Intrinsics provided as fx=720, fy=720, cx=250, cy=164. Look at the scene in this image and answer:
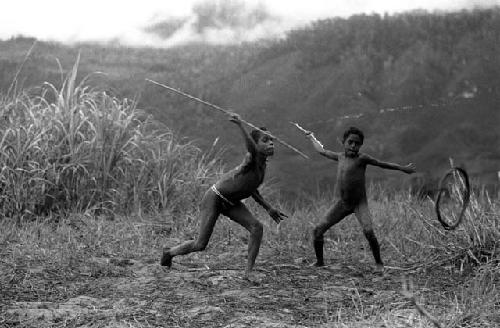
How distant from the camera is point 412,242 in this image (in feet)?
20.7

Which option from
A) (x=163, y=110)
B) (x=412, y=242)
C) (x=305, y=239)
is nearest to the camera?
(x=412, y=242)

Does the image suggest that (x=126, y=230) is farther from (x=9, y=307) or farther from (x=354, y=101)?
(x=354, y=101)

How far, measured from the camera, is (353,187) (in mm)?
5555

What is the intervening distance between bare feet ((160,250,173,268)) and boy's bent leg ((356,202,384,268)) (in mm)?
1494

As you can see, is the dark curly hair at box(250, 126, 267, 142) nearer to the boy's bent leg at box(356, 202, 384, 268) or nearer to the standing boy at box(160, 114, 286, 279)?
the standing boy at box(160, 114, 286, 279)

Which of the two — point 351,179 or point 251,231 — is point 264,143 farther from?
point 351,179

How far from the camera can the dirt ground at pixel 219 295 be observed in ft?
13.8

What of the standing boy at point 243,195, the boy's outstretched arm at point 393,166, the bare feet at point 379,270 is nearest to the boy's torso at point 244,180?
the standing boy at point 243,195

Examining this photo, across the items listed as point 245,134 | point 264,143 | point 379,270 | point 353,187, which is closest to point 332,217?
point 353,187

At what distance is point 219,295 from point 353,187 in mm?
1456

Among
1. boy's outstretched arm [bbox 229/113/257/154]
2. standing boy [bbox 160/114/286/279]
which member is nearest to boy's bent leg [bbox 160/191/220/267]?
standing boy [bbox 160/114/286/279]

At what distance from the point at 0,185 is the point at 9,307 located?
3.79 meters

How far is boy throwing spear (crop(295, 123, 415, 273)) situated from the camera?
5488 mm

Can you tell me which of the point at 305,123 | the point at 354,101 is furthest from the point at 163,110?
the point at 354,101
